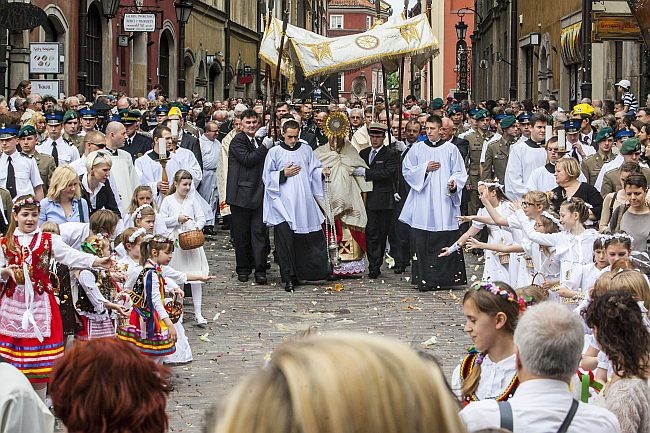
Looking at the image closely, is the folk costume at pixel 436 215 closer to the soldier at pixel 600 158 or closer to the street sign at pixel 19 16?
the soldier at pixel 600 158

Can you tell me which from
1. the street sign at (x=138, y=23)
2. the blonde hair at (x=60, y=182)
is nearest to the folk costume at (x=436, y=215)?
the blonde hair at (x=60, y=182)

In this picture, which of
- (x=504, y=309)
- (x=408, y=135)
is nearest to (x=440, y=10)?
(x=408, y=135)

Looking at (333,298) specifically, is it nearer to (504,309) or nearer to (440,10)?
(504,309)

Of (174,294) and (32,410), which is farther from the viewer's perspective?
(174,294)

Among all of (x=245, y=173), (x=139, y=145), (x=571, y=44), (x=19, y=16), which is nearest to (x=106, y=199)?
(x=245, y=173)

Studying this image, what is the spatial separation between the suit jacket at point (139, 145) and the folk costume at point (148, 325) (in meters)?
6.92

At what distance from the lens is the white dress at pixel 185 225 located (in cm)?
1246

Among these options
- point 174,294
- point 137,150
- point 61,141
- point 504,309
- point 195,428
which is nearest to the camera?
point 504,309

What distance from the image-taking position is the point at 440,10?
7400cm

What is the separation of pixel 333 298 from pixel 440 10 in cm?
6129

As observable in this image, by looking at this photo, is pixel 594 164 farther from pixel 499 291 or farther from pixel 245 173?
pixel 499 291

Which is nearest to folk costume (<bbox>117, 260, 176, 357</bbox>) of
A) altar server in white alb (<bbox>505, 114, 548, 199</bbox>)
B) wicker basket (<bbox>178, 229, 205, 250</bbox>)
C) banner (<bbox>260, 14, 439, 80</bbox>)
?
wicker basket (<bbox>178, 229, 205, 250</bbox>)

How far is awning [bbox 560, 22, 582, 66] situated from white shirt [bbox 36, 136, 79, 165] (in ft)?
48.9

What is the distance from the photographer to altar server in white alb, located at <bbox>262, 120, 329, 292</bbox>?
14.9 meters
